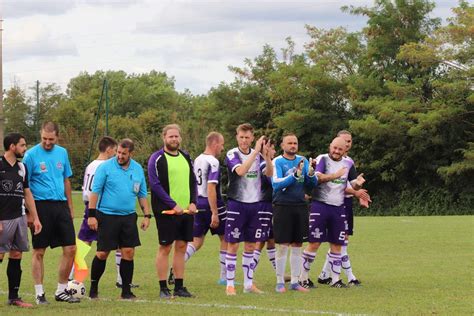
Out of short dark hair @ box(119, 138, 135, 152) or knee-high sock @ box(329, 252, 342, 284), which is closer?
short dark hair @ box(119, 138, 135, 152)

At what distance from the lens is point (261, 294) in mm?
11688

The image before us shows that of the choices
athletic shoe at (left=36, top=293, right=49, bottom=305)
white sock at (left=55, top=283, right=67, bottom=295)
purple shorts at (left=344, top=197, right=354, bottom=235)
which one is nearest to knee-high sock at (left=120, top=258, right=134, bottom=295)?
white sock at (left=55, top=283, right=67, bottom=295)

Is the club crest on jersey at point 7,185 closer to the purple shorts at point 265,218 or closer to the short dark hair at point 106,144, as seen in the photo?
the short dark hair at point 106,144

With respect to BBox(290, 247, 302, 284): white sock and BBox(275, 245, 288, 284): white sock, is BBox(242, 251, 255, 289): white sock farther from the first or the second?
BBox(290, 247, 302, 284): white sock

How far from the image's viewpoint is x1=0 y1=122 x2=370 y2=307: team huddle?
10.9 m

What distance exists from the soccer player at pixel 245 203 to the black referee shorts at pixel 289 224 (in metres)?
0.28

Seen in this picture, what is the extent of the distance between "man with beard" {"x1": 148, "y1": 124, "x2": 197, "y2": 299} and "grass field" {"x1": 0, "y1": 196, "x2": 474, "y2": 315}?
0.44 m

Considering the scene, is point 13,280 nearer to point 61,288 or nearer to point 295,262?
point 61,288

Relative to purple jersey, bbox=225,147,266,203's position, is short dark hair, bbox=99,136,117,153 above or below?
above

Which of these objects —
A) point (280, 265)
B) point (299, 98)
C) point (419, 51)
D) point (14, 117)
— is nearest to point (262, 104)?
point (299, 98)

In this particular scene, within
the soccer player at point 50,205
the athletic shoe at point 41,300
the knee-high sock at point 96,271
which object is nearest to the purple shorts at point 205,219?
the knee-high sock at point 96,271

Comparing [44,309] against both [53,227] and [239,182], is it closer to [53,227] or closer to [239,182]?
[53,227]

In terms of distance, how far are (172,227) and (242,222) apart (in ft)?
3.67

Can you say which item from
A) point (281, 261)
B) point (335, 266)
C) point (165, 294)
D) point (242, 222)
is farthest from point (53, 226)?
point (335, 266)
